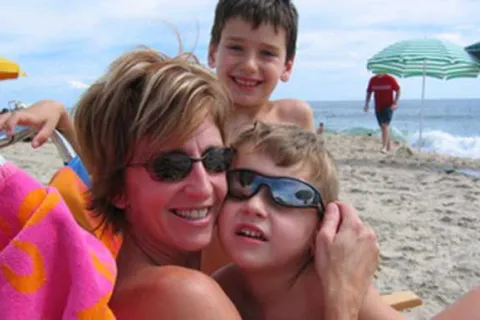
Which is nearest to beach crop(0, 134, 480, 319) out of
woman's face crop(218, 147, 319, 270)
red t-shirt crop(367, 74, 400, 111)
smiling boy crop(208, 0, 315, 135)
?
red t-shirt crop(367, 74, 400, 111)

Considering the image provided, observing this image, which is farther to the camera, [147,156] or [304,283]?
[304,283]

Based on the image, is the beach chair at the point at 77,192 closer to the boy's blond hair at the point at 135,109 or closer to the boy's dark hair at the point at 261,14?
the boy's blond hair at the point at 135,109

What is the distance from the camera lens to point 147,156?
132cm

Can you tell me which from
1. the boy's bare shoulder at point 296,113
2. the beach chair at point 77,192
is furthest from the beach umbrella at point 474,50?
the beach chair at point 77,192

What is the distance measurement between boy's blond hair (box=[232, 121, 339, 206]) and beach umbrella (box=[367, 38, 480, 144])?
11135 millimetres

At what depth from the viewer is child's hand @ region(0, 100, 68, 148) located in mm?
1882

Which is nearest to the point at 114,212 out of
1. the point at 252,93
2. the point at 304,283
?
the point at 304,283

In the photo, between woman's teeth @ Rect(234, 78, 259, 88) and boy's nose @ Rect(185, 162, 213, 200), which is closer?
boy's nose @ Rect(185, 162, 213, 200)

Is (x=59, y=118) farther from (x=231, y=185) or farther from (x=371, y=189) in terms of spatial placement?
(x=371, y=189)

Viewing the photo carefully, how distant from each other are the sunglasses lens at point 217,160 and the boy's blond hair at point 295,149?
106 mm

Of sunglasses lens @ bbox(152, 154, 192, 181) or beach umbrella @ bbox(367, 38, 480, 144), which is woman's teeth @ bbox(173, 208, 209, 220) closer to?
sunglasses lens @ bbox(152, 154, 192, 181)

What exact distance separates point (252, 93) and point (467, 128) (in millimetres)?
30163

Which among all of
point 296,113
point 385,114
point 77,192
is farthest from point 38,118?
point 385,114

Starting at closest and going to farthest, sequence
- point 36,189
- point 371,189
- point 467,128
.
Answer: point 36,189, point 371,189, point 467,128
